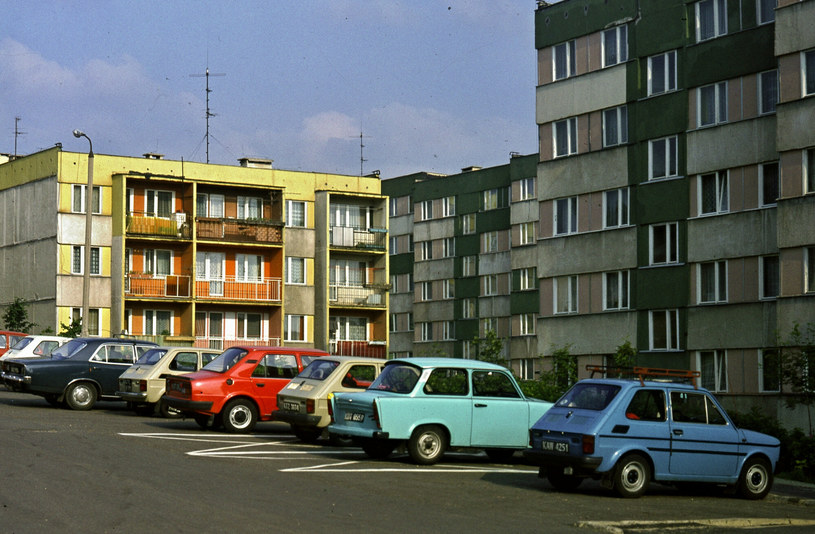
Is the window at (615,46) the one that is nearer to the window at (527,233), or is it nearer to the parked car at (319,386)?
the parked car at (319,386)

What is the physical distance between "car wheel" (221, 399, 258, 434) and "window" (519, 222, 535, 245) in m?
51.4

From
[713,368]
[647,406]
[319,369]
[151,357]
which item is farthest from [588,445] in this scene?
[713,368]

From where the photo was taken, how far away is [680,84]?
41812mm

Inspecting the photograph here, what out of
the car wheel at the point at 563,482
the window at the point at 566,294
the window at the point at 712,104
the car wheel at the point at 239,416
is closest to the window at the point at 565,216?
the window at the point at 566,294

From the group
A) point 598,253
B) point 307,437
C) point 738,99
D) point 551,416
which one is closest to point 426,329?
point 598,253

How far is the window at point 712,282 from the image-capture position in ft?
131

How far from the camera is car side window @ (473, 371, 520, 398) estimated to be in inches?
783

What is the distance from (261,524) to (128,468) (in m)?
5.23

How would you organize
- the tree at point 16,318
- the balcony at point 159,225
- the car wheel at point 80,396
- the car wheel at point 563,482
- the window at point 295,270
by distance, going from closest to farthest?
the car wheel at point 563,482, the car wheel at point 80,396, the tree at point 16,318, the balcony at point 159,225, the window at point 295,270

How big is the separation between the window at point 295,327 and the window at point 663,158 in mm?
26931

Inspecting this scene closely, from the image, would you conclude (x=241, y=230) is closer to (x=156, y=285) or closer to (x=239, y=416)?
(x=156, y=285)

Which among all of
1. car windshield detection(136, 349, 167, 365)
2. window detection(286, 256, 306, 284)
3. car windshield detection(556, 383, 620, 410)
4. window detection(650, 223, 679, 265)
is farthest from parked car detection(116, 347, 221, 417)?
window detection(286, 256, 306, 284)

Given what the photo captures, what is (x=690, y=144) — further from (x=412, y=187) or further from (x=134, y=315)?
(x=412, y=187)

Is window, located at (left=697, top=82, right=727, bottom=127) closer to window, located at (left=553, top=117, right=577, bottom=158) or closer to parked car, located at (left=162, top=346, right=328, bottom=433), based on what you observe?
window, located at (left=553, top=117, right=577, bottom=158)
